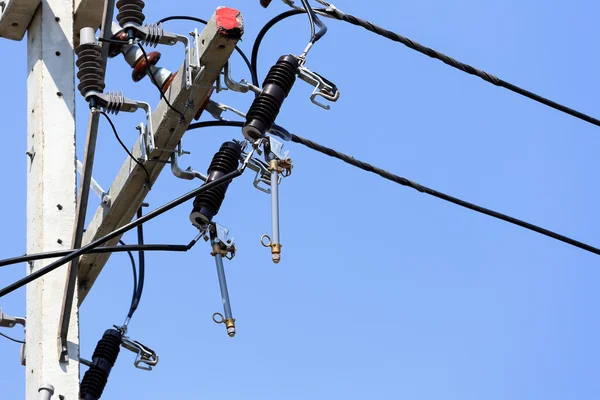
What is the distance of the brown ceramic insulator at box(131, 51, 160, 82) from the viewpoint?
6.85 metres

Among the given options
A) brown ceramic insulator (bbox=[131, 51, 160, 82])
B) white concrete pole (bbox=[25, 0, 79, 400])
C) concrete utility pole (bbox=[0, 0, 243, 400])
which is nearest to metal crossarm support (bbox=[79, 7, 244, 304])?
concrete utility pole (bbox=[0, 0, 243, 400])

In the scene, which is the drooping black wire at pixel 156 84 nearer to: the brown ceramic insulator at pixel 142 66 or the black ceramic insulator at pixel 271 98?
the brown ceramic insulator at pixel 142 66

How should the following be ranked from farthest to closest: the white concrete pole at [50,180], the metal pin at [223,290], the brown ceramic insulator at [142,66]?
the brown ceramic insulator at [142,66], the metal pin at [223,290], the white concrete pole at [50,180]

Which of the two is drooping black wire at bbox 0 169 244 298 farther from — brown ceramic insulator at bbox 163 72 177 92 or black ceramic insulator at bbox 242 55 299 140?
brown ceramic insulator at bbox 163 72 177 92

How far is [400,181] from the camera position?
784cm

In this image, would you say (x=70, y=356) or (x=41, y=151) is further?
(x=41, y=151)

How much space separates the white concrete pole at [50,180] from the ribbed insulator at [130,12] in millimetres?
307

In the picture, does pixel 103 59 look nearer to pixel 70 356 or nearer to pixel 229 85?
pixel 229 85

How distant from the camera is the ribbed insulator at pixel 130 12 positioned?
21.4 feet

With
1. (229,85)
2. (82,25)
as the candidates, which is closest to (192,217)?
(229,85)

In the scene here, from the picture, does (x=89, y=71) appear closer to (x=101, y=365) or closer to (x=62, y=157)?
(x=62, y=157)

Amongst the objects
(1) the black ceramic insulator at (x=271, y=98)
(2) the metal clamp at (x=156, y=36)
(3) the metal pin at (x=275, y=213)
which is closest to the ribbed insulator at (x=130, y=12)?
(2) the metal clamp at (x=156, y=36)

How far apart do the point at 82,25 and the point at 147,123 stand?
0.86 meters

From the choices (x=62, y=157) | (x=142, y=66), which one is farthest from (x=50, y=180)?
(x=142, y=66)
